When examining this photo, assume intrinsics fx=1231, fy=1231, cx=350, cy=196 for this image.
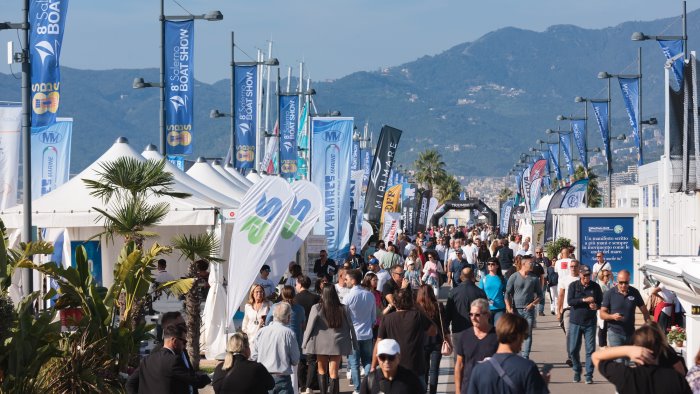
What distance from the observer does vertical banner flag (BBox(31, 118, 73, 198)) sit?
2767 centimetres

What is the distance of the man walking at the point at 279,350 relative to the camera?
Result: 11172 mm

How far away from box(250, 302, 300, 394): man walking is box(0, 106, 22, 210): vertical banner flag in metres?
13.0

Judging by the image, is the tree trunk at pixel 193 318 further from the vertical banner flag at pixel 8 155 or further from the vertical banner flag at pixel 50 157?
the vertical banner flag at pixel 50 157

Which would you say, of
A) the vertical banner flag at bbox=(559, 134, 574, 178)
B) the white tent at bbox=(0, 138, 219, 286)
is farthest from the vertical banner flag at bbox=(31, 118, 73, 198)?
the vertical banner flag at bbox=(559, 134, 574, 178)

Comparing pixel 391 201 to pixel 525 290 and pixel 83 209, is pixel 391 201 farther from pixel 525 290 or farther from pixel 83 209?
pixel 525 290

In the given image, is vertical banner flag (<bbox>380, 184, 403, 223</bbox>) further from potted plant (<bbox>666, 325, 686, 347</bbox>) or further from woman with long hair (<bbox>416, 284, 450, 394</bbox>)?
woman with long hair (<bbox>416, 284, 450, 394</bbox>)

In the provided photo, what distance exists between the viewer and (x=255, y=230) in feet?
47.7

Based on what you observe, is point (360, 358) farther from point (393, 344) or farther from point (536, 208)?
point (536, 208)

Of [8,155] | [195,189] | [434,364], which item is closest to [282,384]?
[434,364]

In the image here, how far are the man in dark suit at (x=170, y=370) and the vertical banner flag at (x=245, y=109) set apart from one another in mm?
23269

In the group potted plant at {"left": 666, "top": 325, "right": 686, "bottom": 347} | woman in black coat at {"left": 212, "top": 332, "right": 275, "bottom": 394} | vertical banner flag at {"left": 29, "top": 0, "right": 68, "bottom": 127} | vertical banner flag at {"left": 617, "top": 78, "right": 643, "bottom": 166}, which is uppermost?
vertical banner flag at {"left": 617, "top": 78, "right": 643, "bottom": 166}

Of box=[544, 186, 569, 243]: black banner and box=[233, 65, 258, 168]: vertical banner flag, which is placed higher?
box=[233, 65, 258, 168]: vertical banner flag

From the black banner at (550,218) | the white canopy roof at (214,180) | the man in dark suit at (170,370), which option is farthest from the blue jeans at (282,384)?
the black banner at (550,218)

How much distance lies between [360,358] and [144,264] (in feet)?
10.4
